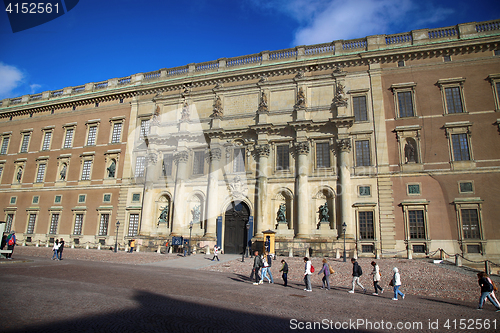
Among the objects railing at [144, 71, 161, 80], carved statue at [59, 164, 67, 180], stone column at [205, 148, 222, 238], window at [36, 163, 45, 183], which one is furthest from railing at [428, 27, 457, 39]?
window at [36, 163, 45, 183]

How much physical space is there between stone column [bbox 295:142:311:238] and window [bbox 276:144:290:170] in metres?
1.21

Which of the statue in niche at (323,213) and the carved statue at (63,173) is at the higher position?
the carved statue at (63,173)

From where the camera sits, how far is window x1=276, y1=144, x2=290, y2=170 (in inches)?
1282

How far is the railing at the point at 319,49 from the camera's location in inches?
1318

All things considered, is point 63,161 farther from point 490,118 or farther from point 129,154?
point 490,118

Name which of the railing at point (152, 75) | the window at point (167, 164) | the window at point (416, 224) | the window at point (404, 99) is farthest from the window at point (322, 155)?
the railing at point (152, 75)

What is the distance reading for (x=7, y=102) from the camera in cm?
5025

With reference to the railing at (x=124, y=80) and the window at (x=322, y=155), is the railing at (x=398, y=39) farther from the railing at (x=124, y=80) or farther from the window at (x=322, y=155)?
the railing at (x=124, y=80)

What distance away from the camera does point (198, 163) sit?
3584cm

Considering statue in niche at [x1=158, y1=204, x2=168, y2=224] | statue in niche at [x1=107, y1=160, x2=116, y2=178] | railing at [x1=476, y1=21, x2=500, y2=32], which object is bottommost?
statue in niche at [x1=158, y1=204, x2=168, y2=224]

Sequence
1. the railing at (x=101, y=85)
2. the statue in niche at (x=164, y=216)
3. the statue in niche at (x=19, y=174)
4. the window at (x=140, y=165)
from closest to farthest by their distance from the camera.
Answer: the statue in niche at (x=164, y=216) → the window at (x=140, y=165) → the railing at (x=101, y=85) → the statue in niche at (x=19, y=174)

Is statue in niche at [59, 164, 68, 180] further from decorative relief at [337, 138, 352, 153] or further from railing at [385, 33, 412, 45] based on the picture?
railing at [385, 33, 412, 45]

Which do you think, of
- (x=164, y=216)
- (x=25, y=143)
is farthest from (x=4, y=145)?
(x=164, y=216)

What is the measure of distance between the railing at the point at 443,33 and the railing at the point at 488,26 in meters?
1.87
